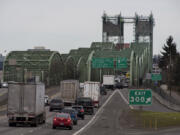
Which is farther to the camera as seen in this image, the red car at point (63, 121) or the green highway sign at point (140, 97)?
the red car at point (63, 121)

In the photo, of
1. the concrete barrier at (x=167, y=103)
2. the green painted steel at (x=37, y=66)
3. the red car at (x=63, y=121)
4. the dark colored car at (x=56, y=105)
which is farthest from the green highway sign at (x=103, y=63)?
the red car at (x=63, y=121)

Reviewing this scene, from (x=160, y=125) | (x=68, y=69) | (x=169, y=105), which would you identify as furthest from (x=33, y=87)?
(x=68, y=69)

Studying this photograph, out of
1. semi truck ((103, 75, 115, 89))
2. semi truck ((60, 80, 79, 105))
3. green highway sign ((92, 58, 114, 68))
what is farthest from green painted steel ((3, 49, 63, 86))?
semi truck ((60, 80, 79, 105))

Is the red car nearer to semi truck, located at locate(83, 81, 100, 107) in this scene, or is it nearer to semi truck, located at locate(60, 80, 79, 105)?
semi truck, located at locate(60, 80, 79, 105)

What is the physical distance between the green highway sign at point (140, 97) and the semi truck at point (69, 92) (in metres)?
37.1

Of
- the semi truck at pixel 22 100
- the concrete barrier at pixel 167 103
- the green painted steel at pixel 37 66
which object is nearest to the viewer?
the semi truck at pixel 22 100

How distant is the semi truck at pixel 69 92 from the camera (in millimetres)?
69438

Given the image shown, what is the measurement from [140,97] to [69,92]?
124ft

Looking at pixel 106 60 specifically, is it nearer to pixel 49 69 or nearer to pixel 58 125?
pixel 49 69

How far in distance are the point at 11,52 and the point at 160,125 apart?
12149cm

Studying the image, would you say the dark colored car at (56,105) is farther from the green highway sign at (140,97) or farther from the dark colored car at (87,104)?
the green highway sign at (140,97)

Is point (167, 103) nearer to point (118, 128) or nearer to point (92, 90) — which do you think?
point (92, 90)

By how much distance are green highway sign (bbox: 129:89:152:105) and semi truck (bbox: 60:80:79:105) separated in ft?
122

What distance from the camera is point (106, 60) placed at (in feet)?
325
